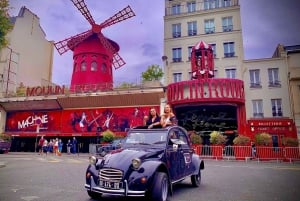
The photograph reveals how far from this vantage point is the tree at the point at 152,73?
33.0m

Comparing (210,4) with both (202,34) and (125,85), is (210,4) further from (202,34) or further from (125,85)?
(125,85)

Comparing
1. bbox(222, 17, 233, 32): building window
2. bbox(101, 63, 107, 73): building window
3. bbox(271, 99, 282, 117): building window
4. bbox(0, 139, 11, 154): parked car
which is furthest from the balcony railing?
bbox(0, 139, 11, 154): parked car

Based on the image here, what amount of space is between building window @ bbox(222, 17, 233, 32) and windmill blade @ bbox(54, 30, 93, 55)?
15.4m

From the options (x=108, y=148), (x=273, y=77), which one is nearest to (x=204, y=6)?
(x=273, y=77)

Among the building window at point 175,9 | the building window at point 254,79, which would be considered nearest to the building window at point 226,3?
the building window at point 175,9

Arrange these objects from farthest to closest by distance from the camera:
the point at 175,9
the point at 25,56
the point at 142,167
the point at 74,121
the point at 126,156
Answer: the point at 25,56, the point at 175,9, the point at 74,121, the point at 126,156, the point at 142,167

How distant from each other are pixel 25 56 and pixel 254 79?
28549 mm

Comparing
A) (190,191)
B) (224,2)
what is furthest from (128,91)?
(190,191)

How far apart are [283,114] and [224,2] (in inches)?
511

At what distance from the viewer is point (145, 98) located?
997 inches

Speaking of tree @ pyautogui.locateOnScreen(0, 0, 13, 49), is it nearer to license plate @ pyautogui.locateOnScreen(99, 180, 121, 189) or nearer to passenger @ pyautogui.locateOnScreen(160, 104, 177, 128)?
passenger @ pyautogui.locateOnScreen(160, 104, 177, 128)

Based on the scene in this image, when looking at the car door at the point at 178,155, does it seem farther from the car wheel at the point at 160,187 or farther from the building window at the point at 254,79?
the building window at the point at 254,79

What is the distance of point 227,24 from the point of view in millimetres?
26422

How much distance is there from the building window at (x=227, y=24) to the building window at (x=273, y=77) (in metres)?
5.81
